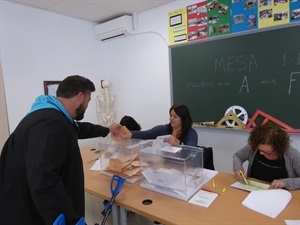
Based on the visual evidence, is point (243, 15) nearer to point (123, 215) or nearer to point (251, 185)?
point (251, 185)

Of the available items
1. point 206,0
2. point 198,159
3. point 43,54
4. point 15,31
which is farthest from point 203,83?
point 15,31

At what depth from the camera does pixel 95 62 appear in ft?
12.5

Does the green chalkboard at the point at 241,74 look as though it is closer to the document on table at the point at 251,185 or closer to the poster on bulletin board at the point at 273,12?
the poster on bulletin board at the point at 273,12

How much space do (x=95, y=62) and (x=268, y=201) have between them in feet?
10.7

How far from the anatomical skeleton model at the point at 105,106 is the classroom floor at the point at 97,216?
1332 millimetres

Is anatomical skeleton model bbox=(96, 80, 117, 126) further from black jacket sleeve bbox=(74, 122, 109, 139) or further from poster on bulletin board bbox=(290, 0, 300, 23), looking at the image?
poster on bulletin board bbox=(290, 0, 300, 23)

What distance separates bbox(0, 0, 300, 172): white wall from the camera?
2.84 m

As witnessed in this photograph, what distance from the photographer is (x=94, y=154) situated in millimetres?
2584

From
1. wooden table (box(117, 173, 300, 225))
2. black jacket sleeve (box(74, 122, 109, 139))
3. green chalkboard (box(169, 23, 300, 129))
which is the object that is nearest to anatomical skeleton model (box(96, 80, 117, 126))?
green chalkboard (box(169, 23, 300, 129))

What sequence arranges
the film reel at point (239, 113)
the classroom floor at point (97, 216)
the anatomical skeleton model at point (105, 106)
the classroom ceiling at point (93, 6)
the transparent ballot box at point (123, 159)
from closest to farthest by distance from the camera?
the transparent ballot box at point (123, 159), the classroom floor at point (97, 216), the film reel at point (239, 113), the classroom ceiling at point (93, 6), the anatomical skeleton model at point (105, 106)

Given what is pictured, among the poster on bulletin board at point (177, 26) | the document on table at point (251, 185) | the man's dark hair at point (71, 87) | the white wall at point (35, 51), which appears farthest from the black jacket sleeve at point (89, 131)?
the poster on bulletin board at point (177, 26)

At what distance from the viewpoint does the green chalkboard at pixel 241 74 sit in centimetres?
229

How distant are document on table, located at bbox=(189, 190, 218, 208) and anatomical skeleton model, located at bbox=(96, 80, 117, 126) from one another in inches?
99.3

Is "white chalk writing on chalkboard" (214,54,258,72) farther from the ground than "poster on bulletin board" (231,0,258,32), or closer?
closer
